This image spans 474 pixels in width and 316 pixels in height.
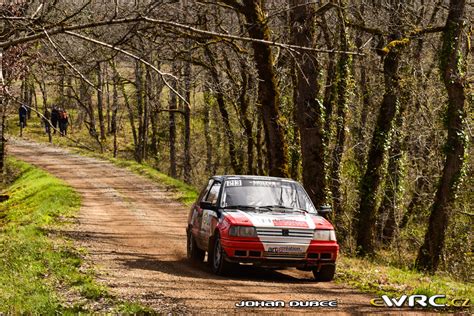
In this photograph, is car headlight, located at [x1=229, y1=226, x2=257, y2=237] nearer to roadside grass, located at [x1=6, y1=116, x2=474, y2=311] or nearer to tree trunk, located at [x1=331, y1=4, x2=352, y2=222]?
roadside grass, located at [x1=6, y1=116, x2=474, y2=311]

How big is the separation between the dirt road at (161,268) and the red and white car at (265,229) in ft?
1.11

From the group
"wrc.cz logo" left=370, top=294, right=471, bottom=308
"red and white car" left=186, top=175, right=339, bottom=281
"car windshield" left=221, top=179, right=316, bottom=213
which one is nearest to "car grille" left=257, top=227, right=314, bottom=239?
"red and white car" left=186, top=175, right=339, bottom=281

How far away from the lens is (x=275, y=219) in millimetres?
11086

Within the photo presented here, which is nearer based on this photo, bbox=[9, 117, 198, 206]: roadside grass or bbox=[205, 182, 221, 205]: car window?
bbox=[205, 182, 221, 205]: car window

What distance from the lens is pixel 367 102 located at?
30328 millimetres

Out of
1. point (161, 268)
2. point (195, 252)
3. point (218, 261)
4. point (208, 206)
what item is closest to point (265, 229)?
point (218, 261)

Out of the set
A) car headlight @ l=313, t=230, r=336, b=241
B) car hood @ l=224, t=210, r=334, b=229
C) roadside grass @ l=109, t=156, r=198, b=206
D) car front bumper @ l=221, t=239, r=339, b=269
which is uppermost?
car hood @ l=224, t=210, r=334, b=229

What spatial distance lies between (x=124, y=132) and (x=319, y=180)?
52.7 meters

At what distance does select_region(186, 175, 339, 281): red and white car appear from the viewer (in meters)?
10.8

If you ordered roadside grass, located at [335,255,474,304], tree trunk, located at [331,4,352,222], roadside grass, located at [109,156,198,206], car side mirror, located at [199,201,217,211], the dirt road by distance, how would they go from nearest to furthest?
the dirt road < roadside grass, located at [335,255,474,304] < car side mirror, located at [199,201,217,211] < tree trunk, located at [331,4,352,222] < roadside grass, located at [109,156,198,206]

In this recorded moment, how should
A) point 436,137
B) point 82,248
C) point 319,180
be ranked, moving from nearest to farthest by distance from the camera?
point 82,248 → point 319,180 → point 436,137

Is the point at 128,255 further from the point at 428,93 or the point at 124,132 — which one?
the point at 124,132

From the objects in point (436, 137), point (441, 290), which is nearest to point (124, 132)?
point (436, 137)

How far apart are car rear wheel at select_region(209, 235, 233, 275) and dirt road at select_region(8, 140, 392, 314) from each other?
19 cm
